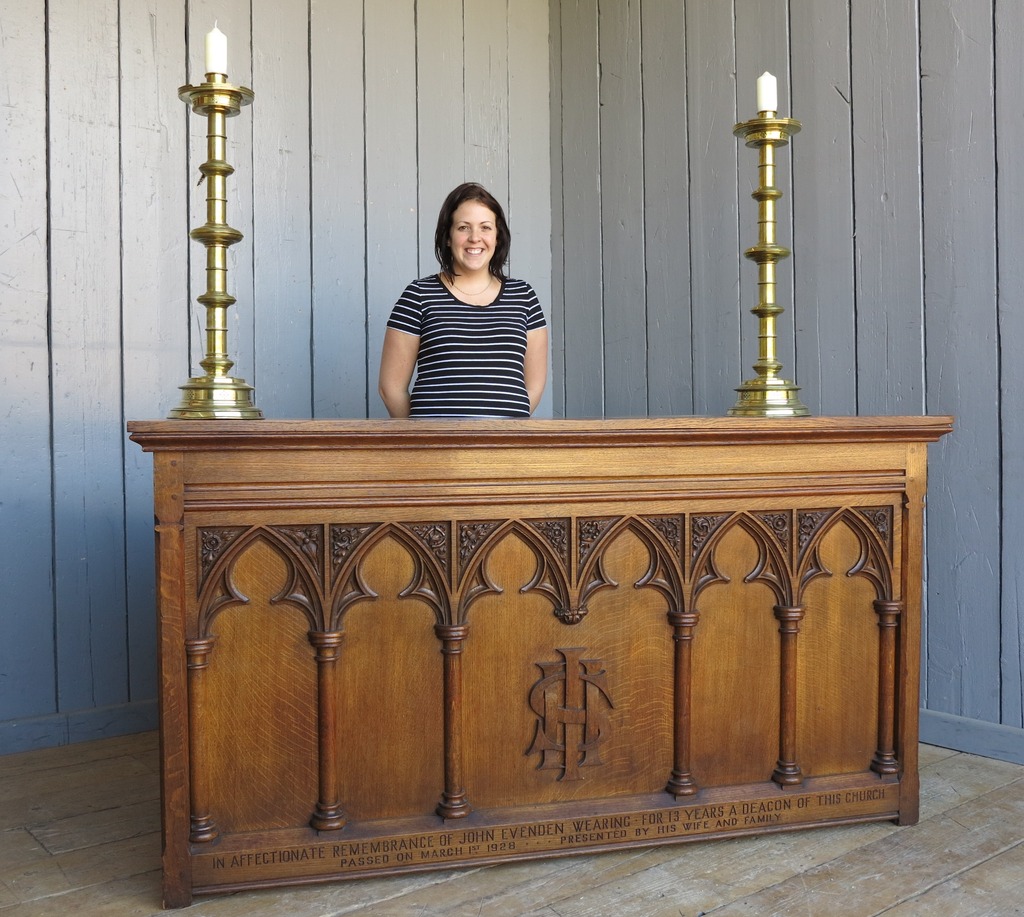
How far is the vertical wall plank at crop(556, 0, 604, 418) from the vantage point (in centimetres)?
361

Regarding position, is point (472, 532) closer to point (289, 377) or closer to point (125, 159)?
point (289, 377)

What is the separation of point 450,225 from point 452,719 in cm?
132

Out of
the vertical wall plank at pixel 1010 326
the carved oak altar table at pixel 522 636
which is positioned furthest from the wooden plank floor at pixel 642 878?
the vertical wall plank at pixel 1010 326

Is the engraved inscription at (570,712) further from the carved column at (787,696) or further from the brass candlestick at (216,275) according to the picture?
the brass candlestick at (216,275)

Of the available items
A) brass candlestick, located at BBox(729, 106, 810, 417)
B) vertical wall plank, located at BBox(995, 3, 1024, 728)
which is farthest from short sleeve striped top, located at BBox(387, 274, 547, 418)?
vertical wall plank, located at BBox(995, 3, 1024, 728)

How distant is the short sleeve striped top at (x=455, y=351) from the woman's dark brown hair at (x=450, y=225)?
73mm

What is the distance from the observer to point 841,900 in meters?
1.80

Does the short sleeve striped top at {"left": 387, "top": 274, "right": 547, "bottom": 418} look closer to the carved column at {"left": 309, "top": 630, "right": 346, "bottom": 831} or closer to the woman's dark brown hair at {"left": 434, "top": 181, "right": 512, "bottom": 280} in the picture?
the woman's dark brown hair at {"left": 434, "top": 181, "right": 512, "bottom": 280}

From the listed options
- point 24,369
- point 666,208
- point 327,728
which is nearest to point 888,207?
point 666,208

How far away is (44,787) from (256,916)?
3.31 ft

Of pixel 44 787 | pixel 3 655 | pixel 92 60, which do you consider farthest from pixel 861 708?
pixel 92 60

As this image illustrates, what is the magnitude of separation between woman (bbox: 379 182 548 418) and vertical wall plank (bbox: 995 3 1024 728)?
125cm

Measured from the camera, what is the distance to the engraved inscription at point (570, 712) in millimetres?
1973

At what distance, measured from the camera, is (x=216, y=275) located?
1.97 m
